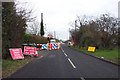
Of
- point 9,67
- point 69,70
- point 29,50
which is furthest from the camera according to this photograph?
point 29,50

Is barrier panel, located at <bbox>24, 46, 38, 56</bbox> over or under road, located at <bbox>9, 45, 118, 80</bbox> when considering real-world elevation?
over

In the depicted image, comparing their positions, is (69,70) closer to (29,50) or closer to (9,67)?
(9,67)

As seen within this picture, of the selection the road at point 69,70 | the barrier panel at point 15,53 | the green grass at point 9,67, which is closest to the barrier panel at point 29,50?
the barrier panel at point 15,53

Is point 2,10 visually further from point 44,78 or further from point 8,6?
point 44,78

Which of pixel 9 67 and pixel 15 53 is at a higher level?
pixel 15 53

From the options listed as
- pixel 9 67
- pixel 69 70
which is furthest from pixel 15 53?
pixel 69 70

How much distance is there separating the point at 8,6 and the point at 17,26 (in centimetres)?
557

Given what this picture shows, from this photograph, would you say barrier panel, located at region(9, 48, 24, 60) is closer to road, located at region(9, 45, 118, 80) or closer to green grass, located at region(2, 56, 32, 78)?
green grass, located at region(2, 56, 32, 78)

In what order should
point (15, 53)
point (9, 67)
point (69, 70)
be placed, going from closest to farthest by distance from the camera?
point (69, 70) < point (9, 67) < point (15, 53)

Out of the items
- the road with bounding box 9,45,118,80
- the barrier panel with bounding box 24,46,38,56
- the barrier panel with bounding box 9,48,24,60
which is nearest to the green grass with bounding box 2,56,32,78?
the road with bounding box 9,45,118,80

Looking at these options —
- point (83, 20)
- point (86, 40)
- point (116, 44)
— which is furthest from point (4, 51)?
point (83, 20)

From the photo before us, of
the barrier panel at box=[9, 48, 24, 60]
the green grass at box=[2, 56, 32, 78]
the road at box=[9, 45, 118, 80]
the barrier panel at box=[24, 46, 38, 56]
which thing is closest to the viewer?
the road at box=[9, 45, 118, 80]

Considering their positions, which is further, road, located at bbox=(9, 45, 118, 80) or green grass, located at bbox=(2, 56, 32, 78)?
green grass, located at bbox=(2, 56, 32, 78)

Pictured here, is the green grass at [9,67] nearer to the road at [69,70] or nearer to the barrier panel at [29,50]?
the road at [69,70]
